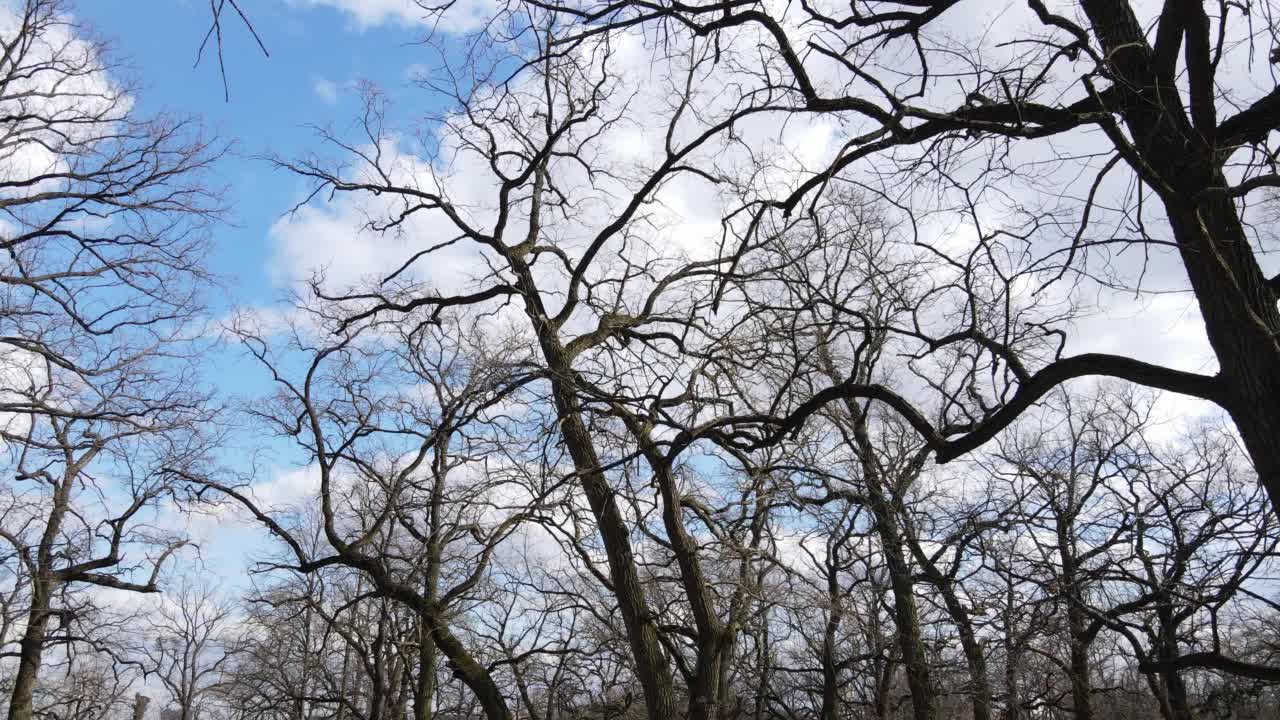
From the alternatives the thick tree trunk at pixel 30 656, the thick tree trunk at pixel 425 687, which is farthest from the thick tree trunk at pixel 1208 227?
the thick tree trunk at pixel 30 656

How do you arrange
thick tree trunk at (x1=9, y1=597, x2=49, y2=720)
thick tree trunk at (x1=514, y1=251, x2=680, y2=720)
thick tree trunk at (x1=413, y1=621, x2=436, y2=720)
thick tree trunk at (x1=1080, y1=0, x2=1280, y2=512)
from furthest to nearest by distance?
thick tree trunk at (x1=9, y1=597, x2=49, y2=720)
thick tree trunk at (x1=413, y1=621, x2=436, y2=720)
thick tree trunk at (x1=514, y1=251, x2=680, y2=720)
thick tree trunk at (x1=1080, y1=0, x2=1280, y2=512)

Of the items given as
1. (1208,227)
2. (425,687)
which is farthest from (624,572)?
(425,687)

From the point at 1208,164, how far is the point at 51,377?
17146 millimetres

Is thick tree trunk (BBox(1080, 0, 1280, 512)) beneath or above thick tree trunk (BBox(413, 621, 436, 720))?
above

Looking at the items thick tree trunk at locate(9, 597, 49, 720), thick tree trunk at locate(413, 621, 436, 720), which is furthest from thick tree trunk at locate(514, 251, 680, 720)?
thick tree trunk at locate(9, 597, 49, 720)

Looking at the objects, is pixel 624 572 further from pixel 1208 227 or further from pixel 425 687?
pixel 425 687

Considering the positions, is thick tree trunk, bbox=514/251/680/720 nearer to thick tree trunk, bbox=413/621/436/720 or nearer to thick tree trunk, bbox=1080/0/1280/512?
thick tree trunk, bbox=1080/0/1280/512

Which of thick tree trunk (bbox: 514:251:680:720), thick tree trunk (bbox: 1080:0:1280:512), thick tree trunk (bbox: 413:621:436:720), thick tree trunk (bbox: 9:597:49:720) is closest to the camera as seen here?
thick tree trunk (bbox: 1080:0:1280:512)

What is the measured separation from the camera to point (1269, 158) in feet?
14.5

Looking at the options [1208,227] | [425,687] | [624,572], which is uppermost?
[1208,227]

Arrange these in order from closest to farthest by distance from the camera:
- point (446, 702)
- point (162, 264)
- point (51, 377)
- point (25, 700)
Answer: point (162, 264) < point (51, 377) < point (25, 700) < point (446, 702)

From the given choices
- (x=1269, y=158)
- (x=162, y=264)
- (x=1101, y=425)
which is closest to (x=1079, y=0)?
(x=1269, y=158)

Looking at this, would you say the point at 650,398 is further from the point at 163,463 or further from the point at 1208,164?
the point at 163,463

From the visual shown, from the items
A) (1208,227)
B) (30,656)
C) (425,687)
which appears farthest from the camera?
(30,656)
